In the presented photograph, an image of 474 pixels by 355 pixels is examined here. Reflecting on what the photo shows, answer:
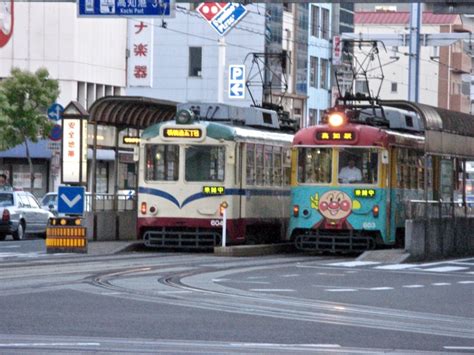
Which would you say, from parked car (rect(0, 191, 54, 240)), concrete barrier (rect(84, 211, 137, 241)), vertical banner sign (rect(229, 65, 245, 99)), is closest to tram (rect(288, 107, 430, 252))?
concrete barrier (rect(84, 211, 137, 241))

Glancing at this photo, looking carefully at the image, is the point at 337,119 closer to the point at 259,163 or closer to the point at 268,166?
the point at 259,163

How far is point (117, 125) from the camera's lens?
35.3 m

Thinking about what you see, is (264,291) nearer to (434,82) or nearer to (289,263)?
(289,263)

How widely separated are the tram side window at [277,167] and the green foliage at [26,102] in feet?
84.6

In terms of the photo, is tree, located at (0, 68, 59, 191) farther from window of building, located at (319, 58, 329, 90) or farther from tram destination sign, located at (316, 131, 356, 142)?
window of building, located at (319, 58, 329, 90)

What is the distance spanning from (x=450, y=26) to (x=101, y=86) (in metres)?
42.2

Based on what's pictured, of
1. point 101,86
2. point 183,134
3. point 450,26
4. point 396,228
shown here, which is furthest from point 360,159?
point 450,26

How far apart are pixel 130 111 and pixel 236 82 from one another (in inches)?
1337

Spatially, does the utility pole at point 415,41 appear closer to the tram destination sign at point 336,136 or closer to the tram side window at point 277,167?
the tram side window at point 277,167

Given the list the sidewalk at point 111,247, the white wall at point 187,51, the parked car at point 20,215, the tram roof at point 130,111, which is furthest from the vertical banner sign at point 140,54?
the sidewalk at point 111,247

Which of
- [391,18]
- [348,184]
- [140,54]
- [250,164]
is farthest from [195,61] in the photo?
[348,184]

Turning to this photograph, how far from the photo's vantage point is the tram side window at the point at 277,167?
115 ft

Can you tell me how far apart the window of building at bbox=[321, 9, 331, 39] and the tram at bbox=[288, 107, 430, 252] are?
55749mm

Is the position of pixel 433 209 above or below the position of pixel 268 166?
below
